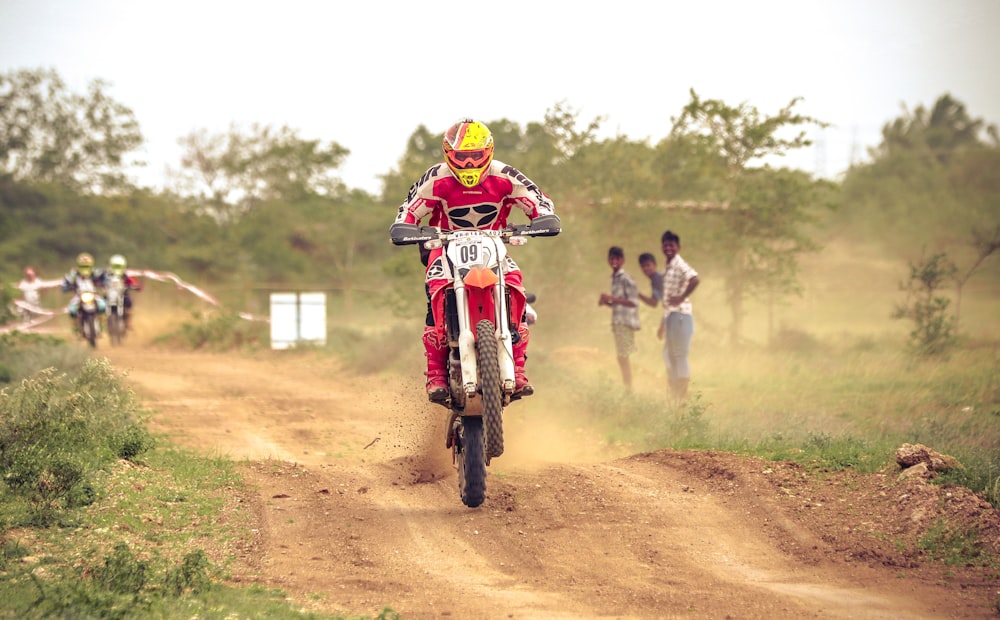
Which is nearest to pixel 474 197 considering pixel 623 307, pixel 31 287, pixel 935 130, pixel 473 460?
pixel 473 460

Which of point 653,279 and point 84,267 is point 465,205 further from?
point 84,267

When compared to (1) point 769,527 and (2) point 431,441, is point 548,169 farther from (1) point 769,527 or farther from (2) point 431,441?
(1) point 769,527

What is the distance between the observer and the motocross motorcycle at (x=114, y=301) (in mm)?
23875

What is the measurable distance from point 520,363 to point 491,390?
72 cm

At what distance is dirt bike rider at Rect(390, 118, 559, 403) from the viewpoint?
742 cm

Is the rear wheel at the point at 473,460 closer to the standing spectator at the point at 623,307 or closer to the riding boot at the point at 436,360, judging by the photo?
the riding boot at the point at 436,360

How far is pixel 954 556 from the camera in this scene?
239 inches

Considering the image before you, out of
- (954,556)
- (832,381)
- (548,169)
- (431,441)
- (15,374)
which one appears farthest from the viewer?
(548,169)

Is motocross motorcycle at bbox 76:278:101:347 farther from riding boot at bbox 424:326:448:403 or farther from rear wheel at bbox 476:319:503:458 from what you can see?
rear wheel at bbox 476:319:503:458

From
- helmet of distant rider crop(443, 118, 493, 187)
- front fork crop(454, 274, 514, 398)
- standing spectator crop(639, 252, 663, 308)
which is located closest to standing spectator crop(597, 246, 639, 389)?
standing spectator crop(639, 252, 663, 308)

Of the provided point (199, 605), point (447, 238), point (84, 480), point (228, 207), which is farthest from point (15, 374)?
point (228, 207)

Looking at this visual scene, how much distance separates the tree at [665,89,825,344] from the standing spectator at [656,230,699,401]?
965 cm

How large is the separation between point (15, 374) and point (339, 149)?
38278 millimetres

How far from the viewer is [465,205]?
8.04 metres
